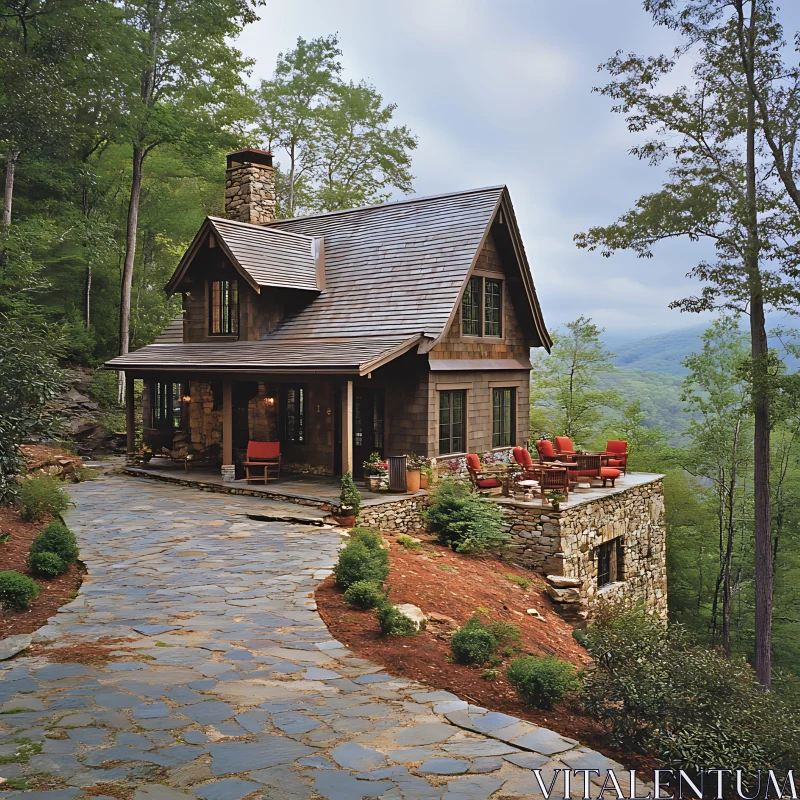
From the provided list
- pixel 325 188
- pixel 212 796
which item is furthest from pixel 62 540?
pixel 325 188

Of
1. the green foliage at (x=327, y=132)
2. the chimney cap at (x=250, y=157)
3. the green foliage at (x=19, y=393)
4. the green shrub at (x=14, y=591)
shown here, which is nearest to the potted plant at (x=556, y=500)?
the green foliage at (x=19, y=393)

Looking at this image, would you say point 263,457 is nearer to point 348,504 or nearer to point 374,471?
point 374,471

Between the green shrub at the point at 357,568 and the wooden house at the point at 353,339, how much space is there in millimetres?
5821

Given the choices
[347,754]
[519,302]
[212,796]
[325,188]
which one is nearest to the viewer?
[212,796]

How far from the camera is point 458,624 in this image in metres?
8.98

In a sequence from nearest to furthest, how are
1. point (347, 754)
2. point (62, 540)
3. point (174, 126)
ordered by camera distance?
point (347, 754) < point (62, 540) < point (174, 126)

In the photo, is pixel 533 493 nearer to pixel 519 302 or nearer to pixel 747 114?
pixel 519 302

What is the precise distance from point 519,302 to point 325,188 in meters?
20.1

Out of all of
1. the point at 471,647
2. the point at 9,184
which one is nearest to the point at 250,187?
the point at 9,184

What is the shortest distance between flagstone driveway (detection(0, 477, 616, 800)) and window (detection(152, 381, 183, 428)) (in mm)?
12930

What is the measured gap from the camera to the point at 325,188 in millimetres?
37312

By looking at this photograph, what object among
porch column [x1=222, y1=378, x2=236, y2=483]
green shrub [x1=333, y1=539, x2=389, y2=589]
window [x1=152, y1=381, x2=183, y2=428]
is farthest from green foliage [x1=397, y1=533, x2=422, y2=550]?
window [x1=152, y1=381, x2=183, y2=428]

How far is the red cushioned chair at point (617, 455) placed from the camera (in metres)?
18.1

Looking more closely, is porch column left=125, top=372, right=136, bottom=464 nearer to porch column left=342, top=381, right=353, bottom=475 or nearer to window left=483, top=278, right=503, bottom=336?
porch column left=342, top=381, right=353, bottom=475
